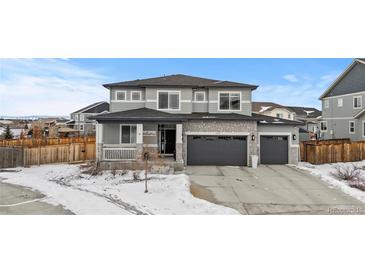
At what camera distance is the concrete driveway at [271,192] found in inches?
271

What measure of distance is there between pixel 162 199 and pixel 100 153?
222 inches

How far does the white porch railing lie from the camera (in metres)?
11.5

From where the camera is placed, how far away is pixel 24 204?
6.88 meters

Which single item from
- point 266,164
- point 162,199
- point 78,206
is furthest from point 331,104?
point 78,206

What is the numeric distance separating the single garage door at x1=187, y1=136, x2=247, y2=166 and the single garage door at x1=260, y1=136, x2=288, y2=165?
1.33m

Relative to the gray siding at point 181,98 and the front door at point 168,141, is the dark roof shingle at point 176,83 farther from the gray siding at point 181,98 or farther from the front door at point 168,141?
the front door at point 168,141

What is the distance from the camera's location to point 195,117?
12.7 m

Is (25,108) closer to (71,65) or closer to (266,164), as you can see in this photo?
(71,65)

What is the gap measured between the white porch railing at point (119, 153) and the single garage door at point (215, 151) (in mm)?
3059

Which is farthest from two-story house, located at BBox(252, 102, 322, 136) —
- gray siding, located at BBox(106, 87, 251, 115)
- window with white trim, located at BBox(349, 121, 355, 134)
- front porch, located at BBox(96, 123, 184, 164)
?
front porch, located at BBox(96, 123, 184, 164)

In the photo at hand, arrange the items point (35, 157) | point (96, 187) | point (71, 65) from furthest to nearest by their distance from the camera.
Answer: point (35, 157) < point (71, 65) < point (96, 187)

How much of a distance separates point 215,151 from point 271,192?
→ 477 centimetres

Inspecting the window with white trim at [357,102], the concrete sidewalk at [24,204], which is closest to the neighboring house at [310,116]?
the window with white trim at [357,102]
